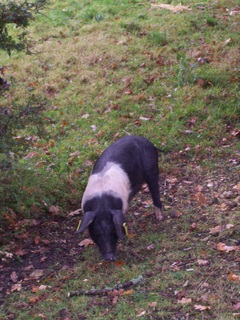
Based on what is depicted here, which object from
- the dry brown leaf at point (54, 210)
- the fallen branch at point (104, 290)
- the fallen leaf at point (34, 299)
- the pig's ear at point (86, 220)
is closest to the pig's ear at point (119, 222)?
the pig's ear at point (86, 220)

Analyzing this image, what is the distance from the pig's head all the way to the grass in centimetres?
18

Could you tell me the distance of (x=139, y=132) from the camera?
916 centimetres

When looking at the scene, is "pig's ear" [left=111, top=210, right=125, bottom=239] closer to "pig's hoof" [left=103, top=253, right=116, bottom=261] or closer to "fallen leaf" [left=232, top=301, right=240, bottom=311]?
"pig's hoof" [left=103, top=253, right=116, bottom=261]

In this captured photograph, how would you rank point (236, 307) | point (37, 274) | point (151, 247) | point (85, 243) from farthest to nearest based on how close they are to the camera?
1. point (85, 243)
2. point (151, 247)
3. point (37, 274)
4. point (236, 307)

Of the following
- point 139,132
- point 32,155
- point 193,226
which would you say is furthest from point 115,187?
point 139,132

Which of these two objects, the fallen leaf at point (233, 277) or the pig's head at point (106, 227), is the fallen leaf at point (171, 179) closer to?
the pig's head at point (106, 227)

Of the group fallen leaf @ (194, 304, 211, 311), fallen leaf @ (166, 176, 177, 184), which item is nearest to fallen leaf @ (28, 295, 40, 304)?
fallen leaf @ (194, 304, 211, 311)

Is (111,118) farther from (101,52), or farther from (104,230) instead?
(104,230)

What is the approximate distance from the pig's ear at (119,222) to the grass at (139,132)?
33 centimetres

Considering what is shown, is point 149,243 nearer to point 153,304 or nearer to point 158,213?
point 158,213

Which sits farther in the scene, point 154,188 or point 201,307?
point 154,188

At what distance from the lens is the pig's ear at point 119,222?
234 inches

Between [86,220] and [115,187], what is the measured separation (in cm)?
60

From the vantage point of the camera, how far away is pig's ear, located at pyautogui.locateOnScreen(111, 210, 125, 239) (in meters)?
5.94
